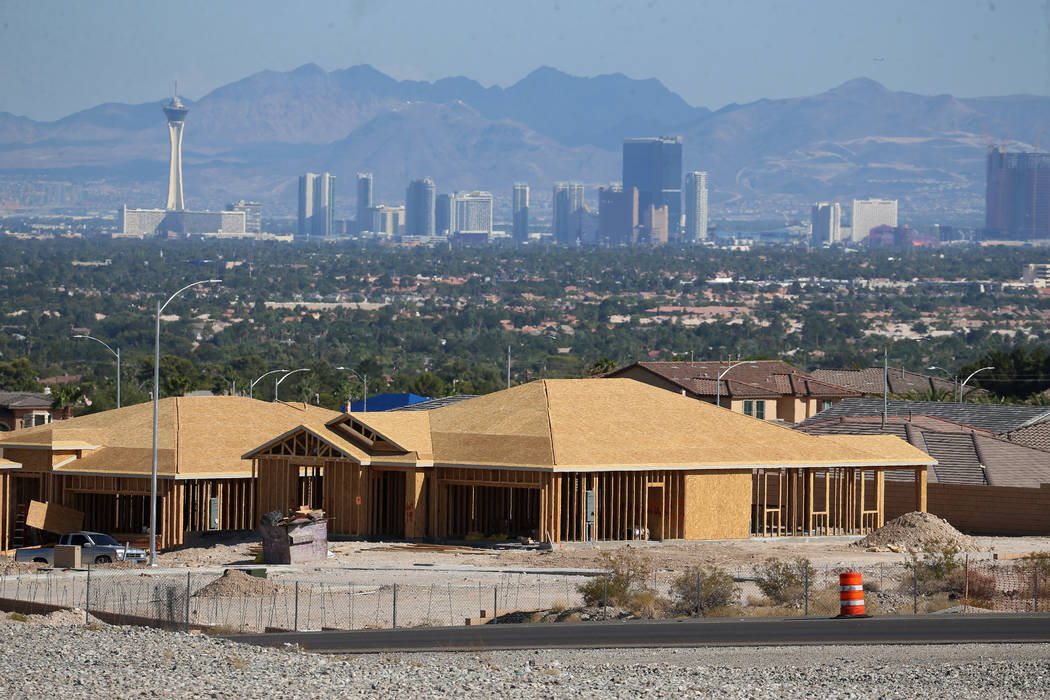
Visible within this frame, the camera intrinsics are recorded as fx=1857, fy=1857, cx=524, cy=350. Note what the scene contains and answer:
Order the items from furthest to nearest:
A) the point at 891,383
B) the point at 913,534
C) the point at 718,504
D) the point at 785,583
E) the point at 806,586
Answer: the point at 891,383 < the point at 718,504 < the point at 913,534 < the point at 785,583 < the point at 806,586

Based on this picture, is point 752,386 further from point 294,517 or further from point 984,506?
point 294,517

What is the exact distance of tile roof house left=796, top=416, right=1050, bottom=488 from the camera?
7038cm

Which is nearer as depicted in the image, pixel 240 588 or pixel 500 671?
pixel 500 671

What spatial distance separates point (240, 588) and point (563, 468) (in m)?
13.2

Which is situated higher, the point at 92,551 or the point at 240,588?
the point at 240,588

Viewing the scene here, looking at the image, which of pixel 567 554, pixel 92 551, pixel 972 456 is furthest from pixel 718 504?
pixel 92 551

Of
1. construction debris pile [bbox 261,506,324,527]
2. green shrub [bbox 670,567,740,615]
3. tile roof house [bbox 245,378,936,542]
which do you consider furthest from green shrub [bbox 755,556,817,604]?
construction debris pile [bbox 261,506,324,527]

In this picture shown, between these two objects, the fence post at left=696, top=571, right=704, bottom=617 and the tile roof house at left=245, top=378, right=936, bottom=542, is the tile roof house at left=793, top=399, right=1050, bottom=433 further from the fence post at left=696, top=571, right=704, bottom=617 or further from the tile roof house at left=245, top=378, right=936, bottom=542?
the fence post at left=696, top=571, right=704, bottom=617

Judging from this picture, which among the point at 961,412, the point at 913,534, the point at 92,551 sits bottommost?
the point at 92,551

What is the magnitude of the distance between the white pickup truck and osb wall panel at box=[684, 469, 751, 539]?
677 inches

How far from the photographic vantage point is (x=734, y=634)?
36.4 metres

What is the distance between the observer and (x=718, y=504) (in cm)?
6000

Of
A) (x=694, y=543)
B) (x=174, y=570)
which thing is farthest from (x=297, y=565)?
(x=694, y=543)

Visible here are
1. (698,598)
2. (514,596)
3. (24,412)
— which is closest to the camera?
(698,598)
